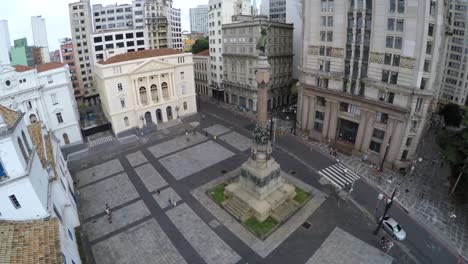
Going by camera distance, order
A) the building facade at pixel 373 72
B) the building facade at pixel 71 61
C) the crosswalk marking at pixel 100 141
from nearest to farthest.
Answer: the building facade at pixel 373 72, the crosswalk marking at pixel 100 141, the building facade at pixel 71 61

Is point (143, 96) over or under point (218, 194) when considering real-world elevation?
over

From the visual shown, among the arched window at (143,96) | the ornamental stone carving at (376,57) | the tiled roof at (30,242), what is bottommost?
the tiled roof at (30,242)

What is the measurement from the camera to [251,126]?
62.0m

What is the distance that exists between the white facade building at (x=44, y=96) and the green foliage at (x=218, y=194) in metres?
30.4

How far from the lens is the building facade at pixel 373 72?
37.1 metres

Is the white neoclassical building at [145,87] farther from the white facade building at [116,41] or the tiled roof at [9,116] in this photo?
the tiled roof at [9,116]

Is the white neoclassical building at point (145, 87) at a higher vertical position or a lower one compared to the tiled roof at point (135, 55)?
lower

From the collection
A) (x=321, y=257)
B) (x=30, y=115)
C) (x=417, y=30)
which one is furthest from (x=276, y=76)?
(x=30, y=115)

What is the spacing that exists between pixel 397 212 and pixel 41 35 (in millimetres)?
98620

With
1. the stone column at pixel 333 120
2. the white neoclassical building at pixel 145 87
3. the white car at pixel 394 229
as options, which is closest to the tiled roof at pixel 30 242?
the white car at pixel 394 229

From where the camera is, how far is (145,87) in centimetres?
5912

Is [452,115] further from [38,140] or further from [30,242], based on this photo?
[38,140]

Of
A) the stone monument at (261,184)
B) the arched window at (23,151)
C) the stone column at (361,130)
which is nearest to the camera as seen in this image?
the arched window at (23,151)

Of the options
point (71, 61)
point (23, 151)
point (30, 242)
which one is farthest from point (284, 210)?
point (71, 61)
